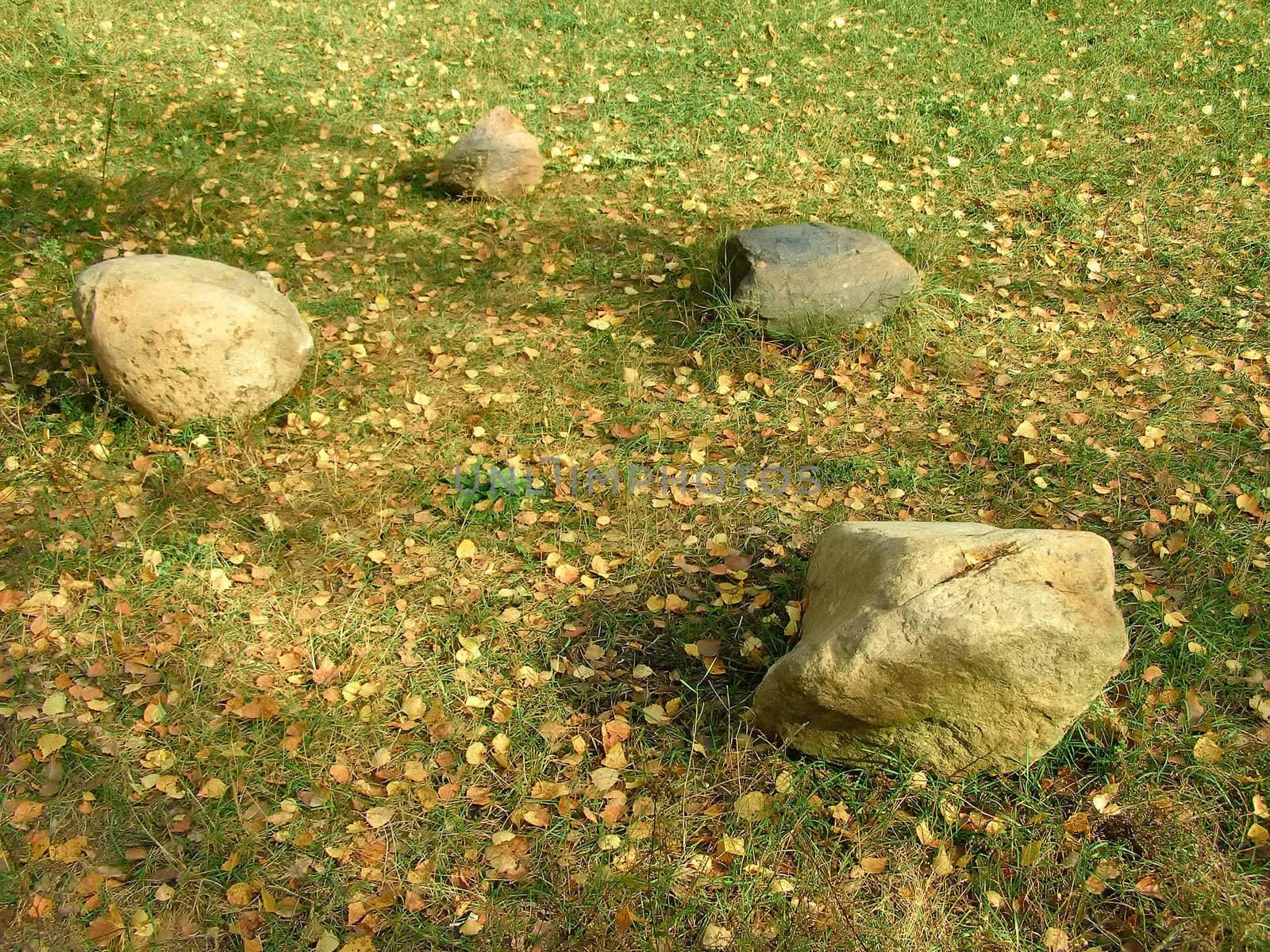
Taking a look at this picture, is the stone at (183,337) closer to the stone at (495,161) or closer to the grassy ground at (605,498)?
the grassy ground at (605,498)

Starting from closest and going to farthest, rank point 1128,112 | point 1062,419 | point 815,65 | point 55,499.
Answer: point 55,499 < point 1062,419 < point 1128,112 < point 815,65

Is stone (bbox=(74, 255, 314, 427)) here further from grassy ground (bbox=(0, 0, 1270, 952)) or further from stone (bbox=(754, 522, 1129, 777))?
stone (bbox=(754, 522, 1129, 777))

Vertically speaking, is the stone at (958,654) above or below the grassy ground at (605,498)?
above

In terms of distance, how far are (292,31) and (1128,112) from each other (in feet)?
20.1

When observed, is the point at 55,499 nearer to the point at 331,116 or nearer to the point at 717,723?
the point at 717,723

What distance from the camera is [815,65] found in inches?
266

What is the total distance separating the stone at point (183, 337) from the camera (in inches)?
144

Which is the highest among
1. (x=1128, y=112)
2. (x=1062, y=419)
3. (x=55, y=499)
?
(x=1128, y=112)

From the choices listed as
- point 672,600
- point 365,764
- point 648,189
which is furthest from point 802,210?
point 365,764

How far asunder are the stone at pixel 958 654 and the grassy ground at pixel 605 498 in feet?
0.53

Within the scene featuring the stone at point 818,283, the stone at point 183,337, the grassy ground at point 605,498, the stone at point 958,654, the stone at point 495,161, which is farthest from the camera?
the stone at point 495,161

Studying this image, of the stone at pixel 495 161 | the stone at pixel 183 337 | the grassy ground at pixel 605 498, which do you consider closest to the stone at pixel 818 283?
the grassy ground at pixel 605 498

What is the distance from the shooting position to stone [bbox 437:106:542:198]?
5.45 metres

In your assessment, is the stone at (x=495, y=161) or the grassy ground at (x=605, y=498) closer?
the grassy ground at (x=605, y=498)
